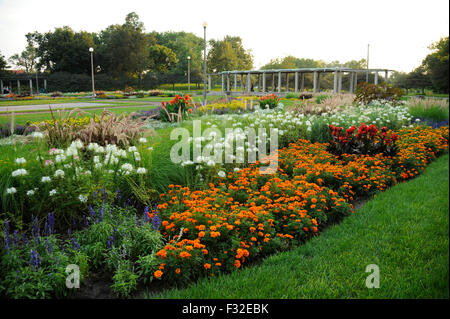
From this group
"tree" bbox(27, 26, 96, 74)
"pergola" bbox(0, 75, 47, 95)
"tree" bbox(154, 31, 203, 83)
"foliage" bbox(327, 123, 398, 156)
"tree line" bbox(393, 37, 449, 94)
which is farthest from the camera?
"tree" bbox(154, 31, 203, 83)

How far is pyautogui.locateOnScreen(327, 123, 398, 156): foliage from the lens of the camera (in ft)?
20.6

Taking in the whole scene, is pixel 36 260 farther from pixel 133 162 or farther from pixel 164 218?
pixel 133 162

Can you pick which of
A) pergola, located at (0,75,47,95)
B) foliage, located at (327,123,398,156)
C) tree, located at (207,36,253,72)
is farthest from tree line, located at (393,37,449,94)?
tree, located at (207,36,253,72)

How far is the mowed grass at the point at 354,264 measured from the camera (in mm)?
2414

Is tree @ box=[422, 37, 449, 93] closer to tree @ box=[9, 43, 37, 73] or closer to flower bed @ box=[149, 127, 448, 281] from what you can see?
flower bed @ box=[149, 127, 448, 281]

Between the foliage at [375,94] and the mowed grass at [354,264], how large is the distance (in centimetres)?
1143

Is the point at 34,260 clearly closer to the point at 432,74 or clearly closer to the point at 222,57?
the point at 432,74

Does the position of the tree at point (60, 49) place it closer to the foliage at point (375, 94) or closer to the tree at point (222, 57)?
the foliage at point (375, 94)

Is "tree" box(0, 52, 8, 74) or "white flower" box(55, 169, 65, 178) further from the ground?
"tree" box(0, 52, 8, 74)

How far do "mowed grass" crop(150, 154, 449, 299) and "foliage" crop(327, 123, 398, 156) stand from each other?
96.4 inches

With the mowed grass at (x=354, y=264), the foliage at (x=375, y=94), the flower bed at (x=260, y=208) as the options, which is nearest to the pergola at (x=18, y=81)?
the flower bed at (x=260, y=208)

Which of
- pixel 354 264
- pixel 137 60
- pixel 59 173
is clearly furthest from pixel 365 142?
pixel 137 60

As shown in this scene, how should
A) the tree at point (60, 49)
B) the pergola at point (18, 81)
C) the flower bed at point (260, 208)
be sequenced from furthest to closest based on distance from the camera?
the tree at point (60, 49), the pergola at point (18, 81), the flower bed at point (260, 208)

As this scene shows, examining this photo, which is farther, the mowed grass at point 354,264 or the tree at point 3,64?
the tree at point 3,64
